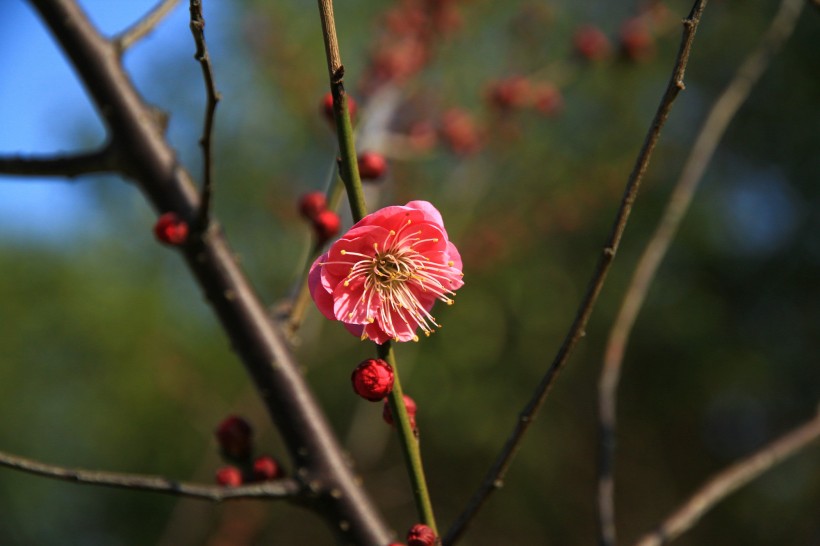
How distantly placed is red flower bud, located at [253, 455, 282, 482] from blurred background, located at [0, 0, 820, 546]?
2.06 metres

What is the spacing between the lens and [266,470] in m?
0.78

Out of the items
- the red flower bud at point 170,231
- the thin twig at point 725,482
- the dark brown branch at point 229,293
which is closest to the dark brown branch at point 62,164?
the dark brown branch at point 229,293

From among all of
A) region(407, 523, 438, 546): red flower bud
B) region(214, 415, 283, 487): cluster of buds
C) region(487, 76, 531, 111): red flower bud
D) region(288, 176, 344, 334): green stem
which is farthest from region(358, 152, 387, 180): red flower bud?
region(487, 76, 531, 111): red flower bud

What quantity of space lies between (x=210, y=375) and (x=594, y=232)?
3.37 m

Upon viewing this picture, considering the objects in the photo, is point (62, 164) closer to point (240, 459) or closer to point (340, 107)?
point (240, 459)

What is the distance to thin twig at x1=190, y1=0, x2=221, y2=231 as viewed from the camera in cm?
48

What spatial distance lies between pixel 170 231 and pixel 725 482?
0.73 metres

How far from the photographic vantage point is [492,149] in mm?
2355

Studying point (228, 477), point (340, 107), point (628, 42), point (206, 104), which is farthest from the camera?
point (628, 42)

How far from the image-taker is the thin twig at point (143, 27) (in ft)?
3.19

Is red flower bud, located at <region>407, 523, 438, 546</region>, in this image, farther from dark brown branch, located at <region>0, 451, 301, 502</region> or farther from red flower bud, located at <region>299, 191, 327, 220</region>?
red flower bud, located at <region>299, 191, 327, 220</region>

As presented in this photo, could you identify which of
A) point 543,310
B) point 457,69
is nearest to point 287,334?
point 457,69

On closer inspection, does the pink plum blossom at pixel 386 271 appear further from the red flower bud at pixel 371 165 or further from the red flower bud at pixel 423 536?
the red flower bud at pixel 371 165

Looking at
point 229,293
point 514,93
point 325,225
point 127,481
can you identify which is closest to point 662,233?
point 325,225
